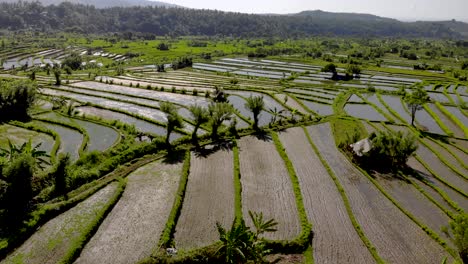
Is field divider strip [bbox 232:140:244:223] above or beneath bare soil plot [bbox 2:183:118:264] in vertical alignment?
above

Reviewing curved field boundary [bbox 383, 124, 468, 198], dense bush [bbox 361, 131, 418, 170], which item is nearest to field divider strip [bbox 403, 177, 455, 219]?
dense bush [bbox 361, 131, 418, 170]

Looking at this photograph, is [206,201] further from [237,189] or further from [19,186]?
[19,186]

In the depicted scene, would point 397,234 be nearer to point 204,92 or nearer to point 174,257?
point 174,257

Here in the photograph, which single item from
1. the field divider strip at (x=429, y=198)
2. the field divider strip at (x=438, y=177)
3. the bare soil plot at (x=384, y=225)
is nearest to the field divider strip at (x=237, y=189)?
the bare soil plot at (x=384, y=225)

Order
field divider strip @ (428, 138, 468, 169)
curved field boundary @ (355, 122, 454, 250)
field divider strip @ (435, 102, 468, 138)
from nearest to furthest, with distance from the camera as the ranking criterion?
curved field boundary @ (355, 122, 454, 250)
field divider strip @ (428, 138, 468, 169)
field divider strip @ (435, 102, 468, 138)

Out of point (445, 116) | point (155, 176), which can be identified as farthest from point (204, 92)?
point (445, 116)

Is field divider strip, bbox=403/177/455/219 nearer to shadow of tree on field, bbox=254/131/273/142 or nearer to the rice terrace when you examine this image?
the rice terrace

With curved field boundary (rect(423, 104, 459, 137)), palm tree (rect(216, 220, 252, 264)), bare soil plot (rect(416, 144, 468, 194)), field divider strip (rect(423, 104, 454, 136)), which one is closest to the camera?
palm tree (rect(216, 220, 252, 264))
